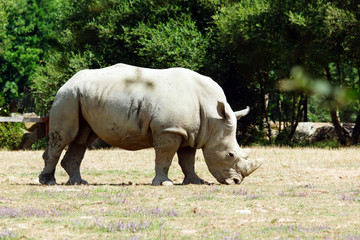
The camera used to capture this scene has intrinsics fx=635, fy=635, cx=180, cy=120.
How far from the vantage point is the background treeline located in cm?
2497

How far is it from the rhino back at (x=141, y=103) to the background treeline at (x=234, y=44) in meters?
12.3

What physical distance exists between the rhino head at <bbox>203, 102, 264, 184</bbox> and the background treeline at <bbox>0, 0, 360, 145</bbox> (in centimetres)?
1212

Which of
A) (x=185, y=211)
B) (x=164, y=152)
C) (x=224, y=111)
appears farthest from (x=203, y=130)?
(x=185, y=211)

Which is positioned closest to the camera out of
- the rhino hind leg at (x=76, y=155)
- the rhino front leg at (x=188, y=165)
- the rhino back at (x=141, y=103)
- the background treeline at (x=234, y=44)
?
the rhino back at (x=141, y=103)

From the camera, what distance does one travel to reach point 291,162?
17.9m

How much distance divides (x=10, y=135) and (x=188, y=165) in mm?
16001

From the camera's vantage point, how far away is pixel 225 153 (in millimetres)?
12594

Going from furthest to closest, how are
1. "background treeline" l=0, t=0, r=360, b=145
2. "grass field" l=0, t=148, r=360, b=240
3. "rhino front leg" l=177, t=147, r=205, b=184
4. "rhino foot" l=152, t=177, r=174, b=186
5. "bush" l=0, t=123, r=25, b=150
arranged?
"bush" l=0, t=123, r=25, b=150
"background treeline" l=0, t=0, r=360, b=145
"rhino front leg" l=177, t=147, r=205, b=184
"rhino foot" l=152, t=177, r=174, b=186
"grass field" l=0, t=148, r=360, b=240

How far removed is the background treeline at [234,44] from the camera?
2497 cm

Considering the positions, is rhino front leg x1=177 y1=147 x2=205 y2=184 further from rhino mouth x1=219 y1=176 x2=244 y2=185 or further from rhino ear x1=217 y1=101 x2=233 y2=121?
rhino ear x1=217 y1=101 x2=233 y2=121

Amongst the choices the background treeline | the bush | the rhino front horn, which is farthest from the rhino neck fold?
the bush

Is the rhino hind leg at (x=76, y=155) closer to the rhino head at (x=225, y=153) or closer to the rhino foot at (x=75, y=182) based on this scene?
the rhino foot at (x=75, y=182)

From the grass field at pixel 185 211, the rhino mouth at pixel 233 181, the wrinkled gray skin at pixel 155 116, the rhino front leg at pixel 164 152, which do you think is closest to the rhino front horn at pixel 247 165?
the wrinkled gray skin at pixel 155 116

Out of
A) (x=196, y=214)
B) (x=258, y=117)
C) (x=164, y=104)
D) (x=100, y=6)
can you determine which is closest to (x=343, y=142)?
(x=258, y=117)
